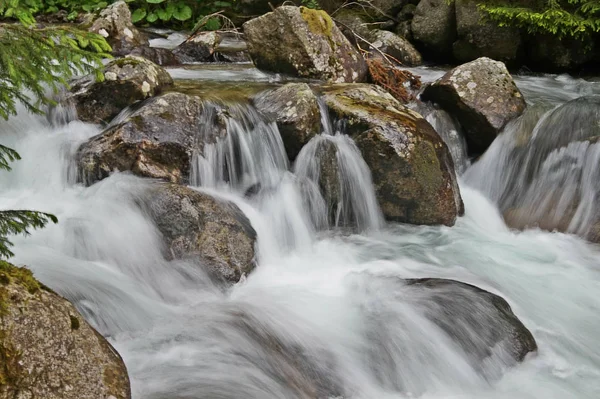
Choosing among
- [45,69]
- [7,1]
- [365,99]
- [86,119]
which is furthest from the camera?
[365,99]

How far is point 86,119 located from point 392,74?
478cm

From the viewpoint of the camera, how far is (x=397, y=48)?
1084 centimetres

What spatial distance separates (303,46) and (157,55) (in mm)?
3142

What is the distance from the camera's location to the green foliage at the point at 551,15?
9.08 metres

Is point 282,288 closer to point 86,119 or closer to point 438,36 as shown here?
point 86,119

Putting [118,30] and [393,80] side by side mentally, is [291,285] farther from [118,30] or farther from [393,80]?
[118,30]

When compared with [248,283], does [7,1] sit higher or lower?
higher

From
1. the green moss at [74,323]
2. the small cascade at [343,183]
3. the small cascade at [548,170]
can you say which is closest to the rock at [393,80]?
the small cascade at [548,170]

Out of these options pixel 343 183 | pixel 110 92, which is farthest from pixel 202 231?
pixel 110 92

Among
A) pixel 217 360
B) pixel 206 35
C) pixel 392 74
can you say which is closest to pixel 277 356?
pixel 217 360

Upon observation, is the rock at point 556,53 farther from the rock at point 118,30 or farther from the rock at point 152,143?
the rock at point 118,30

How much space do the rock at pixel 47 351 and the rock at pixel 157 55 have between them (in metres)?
7.43

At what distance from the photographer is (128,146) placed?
543 cm

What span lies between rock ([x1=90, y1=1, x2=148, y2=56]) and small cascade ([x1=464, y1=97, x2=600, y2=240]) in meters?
6.73
